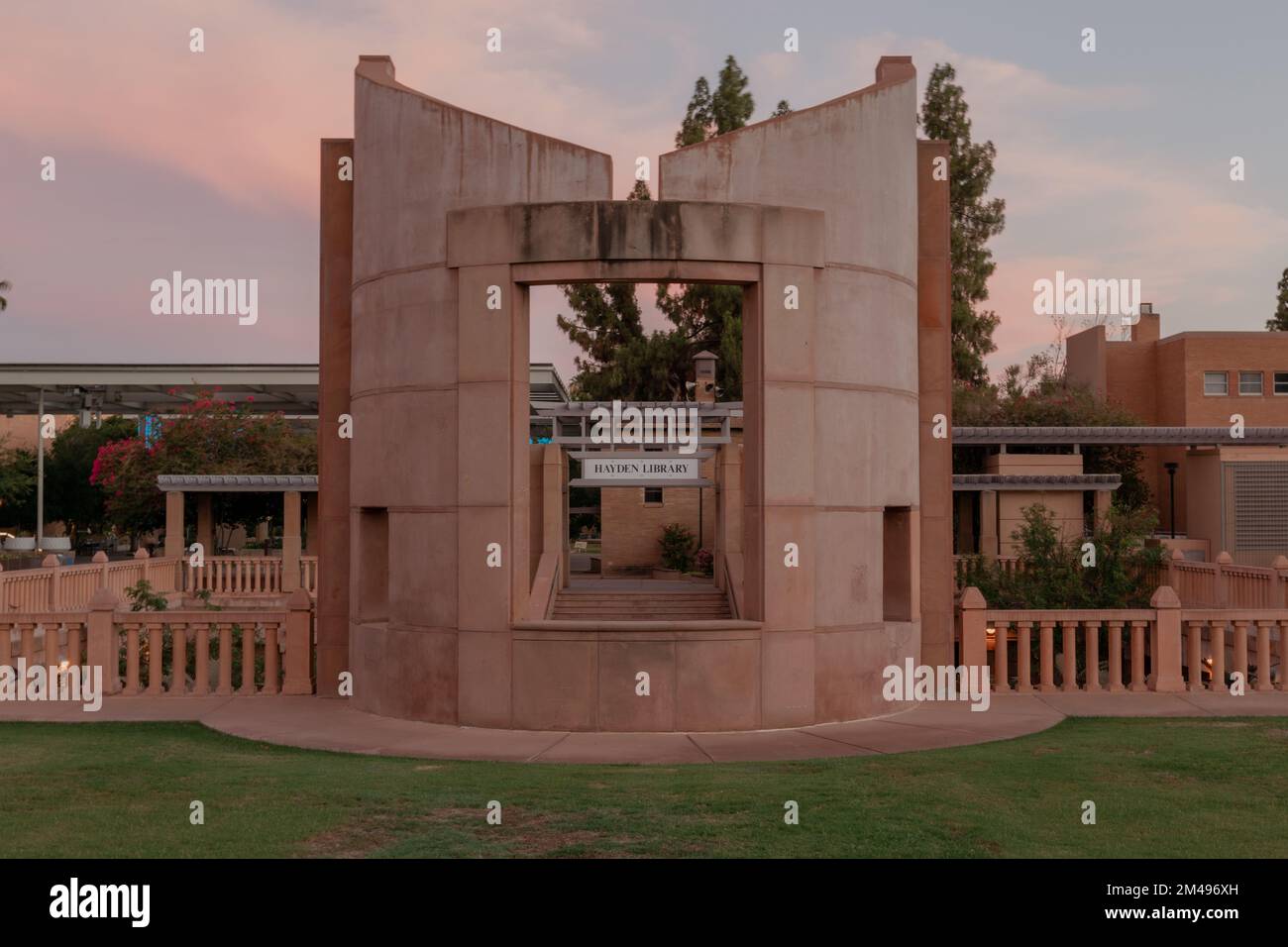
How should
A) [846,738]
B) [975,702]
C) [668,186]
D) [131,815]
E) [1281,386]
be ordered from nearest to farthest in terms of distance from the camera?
1. [131,815]
2. [846,738]
3. [668,186]
4. [975,702]
5. [1281,386]

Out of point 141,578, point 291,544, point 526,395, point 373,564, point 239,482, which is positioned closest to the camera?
point 526,395

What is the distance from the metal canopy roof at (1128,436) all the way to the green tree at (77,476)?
43.7 m

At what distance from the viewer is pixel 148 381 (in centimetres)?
5409

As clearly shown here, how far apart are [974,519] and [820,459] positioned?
24433mm

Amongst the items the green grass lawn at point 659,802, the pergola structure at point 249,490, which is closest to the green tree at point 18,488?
the pergola structure at point 249,490

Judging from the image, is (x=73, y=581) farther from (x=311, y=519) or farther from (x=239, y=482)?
(x=311, y=519)

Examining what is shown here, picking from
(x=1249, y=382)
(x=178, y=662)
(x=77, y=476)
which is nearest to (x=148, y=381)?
(x=77, y=476)

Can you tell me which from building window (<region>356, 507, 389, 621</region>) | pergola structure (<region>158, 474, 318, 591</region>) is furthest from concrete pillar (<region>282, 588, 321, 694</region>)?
pergola structure (<region>158, 474, 318, 591</region>)

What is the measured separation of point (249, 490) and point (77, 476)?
1260 inches

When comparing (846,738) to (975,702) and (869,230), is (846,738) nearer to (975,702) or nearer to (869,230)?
(975,702)

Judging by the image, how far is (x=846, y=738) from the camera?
13.8 metres

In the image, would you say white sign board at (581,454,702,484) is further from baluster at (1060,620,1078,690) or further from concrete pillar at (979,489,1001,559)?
concrete pillar at (979,489,1001,559)

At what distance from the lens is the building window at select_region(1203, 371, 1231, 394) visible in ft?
178
